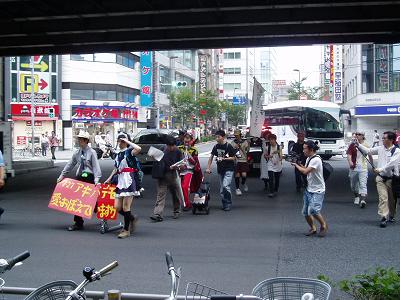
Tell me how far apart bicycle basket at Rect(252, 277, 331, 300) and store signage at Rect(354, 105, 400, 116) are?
165 feet

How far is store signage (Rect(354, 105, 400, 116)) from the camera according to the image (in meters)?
50.7

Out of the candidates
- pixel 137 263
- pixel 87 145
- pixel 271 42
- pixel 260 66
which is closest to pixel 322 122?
pixel 271 42

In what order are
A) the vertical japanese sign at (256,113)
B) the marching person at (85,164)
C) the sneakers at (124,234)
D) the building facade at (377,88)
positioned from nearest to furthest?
the sneakers at (124,234), the marching person at (85,164), the vertical japanese sign at (256,113), the building facade at (377,88)

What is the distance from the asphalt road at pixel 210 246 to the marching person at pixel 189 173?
685mm

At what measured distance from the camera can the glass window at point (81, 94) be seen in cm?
5382

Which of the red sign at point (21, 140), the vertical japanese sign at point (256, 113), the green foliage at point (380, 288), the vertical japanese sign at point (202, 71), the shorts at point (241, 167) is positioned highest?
the vertical japanese sign at point (202, 71)

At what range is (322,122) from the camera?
102 feet

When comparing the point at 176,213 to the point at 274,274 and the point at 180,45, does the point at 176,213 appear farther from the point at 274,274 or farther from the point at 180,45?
the point at 180,45

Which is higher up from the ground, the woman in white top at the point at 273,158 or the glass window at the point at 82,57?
the glass window at the point at 82,57

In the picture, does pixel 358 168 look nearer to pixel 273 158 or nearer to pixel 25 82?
pixel 273 158

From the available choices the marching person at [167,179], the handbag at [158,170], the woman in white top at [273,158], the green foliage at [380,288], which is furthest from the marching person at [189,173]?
the green foliage at [380,288]

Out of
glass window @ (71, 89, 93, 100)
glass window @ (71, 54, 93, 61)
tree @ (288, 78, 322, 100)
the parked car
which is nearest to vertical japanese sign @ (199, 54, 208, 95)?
tree @ (288, 78, 322, 100)

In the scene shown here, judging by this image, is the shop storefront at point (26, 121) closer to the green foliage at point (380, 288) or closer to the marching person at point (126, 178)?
the marching person at point (126, 178)

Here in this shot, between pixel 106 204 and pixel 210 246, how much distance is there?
2.31 metres
